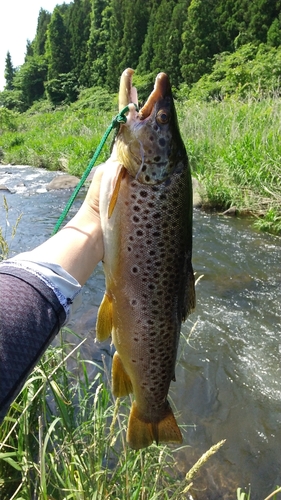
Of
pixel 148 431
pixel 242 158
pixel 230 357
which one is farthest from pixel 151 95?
pixel 242 158

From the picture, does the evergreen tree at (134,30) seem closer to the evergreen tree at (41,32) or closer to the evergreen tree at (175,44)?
the evergreen tree at (175,44)

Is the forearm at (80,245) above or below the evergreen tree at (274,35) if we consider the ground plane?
below

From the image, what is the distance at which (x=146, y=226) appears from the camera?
1.70 m

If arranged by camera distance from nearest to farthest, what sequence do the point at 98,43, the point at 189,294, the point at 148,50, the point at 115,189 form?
the point at 115,189
the point at 189,294
the point at 148,50
the point at 98,43

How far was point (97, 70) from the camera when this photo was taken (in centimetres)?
5438

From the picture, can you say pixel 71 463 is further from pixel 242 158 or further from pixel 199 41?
pixel 199 41

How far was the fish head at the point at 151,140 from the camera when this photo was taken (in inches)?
66.8

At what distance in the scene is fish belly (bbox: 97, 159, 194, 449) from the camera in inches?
66.9

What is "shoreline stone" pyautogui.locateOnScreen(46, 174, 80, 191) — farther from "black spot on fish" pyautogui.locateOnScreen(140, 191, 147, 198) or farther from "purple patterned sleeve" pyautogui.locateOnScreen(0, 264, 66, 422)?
"purple patterned sleeve" pyautogui.locateOnScreen(0, 264, 66, 422)

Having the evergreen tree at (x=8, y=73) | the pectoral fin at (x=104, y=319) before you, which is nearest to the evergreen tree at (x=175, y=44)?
the pectoral fin at (x=104, y=319)

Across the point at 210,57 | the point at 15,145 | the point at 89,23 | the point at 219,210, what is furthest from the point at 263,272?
the point at 89,23

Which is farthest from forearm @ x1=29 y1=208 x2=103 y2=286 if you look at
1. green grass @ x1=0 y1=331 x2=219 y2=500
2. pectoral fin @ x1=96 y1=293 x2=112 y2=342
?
green grass @ x1=0 y1=331 x2=219 y2=500

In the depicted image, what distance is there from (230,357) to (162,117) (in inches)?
158

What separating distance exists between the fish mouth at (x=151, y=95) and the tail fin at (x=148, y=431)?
1.41m
